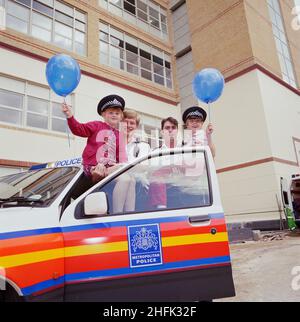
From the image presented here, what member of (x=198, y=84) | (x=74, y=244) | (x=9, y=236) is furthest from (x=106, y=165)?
(x=198, y=84)

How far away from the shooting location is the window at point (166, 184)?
229 centimetres

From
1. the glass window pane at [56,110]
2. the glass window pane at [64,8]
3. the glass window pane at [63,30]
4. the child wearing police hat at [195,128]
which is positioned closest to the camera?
the child wearing police hat at [195,128]

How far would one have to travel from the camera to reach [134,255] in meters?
2.06

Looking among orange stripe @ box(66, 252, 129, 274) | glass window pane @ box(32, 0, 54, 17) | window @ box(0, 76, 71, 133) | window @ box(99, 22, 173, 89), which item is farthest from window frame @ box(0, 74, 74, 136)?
orange stripe @ box(66, 252, 129, 274)

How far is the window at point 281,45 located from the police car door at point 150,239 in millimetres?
17850

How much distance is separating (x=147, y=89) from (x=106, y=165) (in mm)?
14579

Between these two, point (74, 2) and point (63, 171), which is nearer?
point (63, 171)

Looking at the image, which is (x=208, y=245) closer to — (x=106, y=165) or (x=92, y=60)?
(x=106, y=165)

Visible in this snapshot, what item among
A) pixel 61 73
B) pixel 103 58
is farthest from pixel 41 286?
pixel 103 58

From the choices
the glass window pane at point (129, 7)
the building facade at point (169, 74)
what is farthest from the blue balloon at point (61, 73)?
the glass window pane at point (129, 7)

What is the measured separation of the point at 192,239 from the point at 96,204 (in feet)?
2.63

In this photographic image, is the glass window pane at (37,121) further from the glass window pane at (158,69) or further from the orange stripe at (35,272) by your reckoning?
the orange stripe at (35,272)

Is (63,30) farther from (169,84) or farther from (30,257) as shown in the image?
(30,257)

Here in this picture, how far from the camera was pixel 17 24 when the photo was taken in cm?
1193
